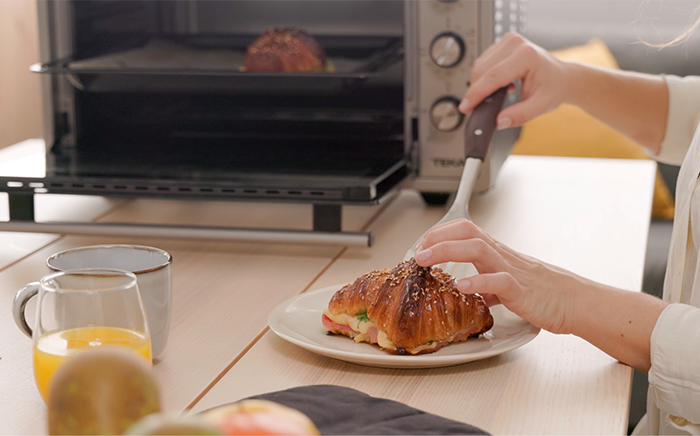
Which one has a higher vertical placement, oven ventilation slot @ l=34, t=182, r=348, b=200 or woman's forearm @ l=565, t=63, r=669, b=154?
woman's forearm @ l=565, t=63, r=669, b=154

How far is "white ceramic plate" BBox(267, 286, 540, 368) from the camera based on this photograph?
694mm

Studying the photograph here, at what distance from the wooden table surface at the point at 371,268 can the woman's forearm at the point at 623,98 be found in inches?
5.7

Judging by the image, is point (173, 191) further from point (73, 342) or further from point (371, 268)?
point (73, 342)

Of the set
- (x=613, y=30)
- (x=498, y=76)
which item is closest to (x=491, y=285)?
A: (x=498, y=76)

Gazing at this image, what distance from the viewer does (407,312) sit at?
27.9 inches

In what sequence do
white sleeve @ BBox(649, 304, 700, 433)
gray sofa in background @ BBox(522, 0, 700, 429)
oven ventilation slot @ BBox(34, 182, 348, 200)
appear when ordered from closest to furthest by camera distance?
1. white sleeve @ BBox(649, 304, 700, 433)
2. oven ventilation slot @ BBox(34, 182, 348, 200)
3. gray sofa in background @ BBox(522, 0, 700, 429)

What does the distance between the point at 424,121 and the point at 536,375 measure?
0.58 meters

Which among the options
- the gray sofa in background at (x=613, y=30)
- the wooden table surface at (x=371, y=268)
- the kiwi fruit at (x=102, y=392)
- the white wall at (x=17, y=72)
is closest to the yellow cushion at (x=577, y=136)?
the gray sofa in background at (x=613, y=30)

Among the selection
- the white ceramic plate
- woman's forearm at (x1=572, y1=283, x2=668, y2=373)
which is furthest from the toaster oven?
woman's forearm at (x1=572, y1=283, x2=668, y2=373)

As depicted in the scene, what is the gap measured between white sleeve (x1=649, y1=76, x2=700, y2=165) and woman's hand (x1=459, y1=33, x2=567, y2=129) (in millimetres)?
164

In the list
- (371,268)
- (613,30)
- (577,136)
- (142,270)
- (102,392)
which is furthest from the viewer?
(613,30)

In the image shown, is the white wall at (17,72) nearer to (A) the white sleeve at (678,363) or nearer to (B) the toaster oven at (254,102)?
(B) the toaster oven at (254,102)

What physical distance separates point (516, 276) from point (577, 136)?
2.01 meters

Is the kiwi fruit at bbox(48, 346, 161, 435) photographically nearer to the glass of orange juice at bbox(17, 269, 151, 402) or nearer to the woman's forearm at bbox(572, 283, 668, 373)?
the glass of orange juice at bbox(17, 269, 151, 402)
